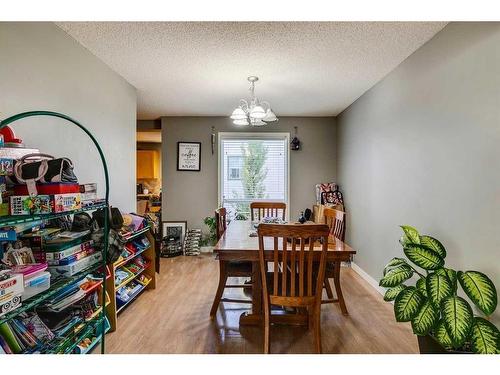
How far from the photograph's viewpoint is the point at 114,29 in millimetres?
2164

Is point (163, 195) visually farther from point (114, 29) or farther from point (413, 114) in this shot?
point (413, 114)

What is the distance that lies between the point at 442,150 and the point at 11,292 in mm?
2665

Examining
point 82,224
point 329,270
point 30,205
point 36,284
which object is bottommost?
point 329,270

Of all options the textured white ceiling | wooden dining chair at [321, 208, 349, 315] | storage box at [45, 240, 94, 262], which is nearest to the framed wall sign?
the textured white ceiling

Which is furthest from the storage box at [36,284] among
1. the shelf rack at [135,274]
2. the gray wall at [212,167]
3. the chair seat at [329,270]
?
the gray wall at [212,167]

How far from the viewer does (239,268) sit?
8.11 ft

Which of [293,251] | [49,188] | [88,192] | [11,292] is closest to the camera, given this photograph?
[11,292]

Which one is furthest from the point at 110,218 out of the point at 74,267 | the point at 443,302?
the point at 443,302

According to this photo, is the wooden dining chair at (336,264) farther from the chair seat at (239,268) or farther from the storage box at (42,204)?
the storage box at (42,204)

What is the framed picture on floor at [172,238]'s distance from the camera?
187 inches

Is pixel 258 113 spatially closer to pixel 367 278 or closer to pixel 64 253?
pixel 64 253

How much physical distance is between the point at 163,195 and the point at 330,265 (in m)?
3.40

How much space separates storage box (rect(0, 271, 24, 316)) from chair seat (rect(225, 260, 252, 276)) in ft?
4.99
